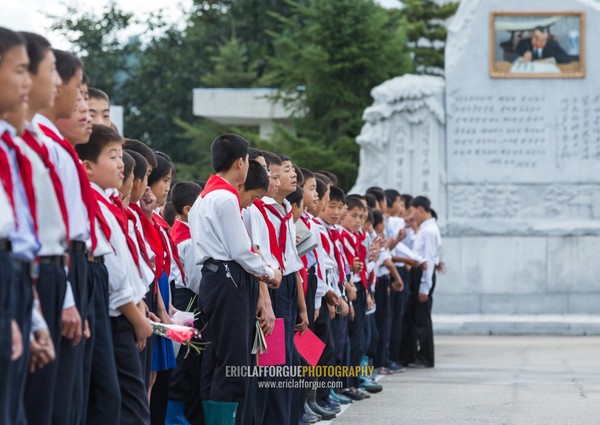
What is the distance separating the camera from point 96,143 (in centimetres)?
518

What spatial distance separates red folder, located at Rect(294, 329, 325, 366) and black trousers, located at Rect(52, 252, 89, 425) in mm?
3109

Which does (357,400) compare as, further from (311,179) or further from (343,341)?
(311,179)

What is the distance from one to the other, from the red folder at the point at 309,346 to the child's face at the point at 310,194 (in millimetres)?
1042

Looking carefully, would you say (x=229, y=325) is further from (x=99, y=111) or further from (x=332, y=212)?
(x=332, y=212)

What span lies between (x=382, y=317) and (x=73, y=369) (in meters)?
7.27

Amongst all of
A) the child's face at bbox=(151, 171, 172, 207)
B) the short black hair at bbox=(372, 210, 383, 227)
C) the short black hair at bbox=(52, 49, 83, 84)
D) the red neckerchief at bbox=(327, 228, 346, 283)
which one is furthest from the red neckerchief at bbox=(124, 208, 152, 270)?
the short black hair at bbox=(372, 210, 383, 227)

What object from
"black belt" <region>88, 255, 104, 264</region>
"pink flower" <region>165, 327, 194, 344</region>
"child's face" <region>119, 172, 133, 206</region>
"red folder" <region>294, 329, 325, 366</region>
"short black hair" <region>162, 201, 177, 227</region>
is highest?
"child's face" <region>119, 172, 133, 206</region>

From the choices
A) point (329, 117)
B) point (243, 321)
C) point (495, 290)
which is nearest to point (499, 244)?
point (495, 290)

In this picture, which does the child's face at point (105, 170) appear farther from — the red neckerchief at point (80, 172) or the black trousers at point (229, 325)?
the black trousers at point (229, 325)

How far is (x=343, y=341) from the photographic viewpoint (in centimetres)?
916

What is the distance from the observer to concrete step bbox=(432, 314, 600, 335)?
655 inches

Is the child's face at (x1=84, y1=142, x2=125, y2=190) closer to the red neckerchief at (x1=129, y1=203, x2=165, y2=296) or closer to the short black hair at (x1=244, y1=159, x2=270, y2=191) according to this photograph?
the red neckerchief at (x1=129, y1=203, x2=165, y2=296)

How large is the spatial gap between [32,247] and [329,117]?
23.6 m

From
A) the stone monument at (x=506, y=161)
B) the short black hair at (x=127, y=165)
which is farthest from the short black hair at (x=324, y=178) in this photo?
the stone monument at (x=506, y=161)
